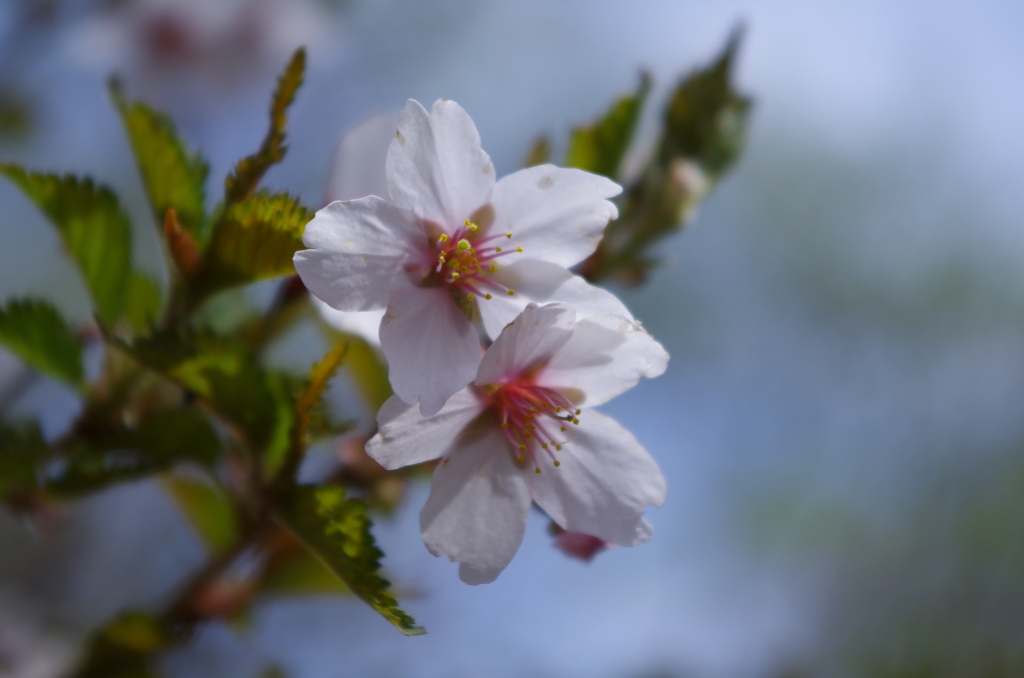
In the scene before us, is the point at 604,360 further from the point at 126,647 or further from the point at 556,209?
the point at 126,647

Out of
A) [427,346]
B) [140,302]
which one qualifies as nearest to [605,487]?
[427,346]

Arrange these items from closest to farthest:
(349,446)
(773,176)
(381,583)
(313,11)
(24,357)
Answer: (381,583), (24,357), (349,446), (313,11), (773,176)

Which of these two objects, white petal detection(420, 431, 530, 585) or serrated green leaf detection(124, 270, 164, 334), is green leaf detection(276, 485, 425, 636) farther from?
serrated green leaf detection(124, 270, 164, 334)

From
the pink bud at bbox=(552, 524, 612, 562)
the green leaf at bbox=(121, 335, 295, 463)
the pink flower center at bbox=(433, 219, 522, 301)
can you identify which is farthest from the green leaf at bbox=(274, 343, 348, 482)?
the pink bud at bbox=(552, 524, 612, 562)

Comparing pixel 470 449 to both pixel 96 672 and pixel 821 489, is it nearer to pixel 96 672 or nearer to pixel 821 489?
pixel 96 672

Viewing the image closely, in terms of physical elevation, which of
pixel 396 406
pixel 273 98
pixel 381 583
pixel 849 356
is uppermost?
pixel 849 356

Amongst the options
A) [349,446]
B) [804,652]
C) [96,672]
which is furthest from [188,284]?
[804,652]

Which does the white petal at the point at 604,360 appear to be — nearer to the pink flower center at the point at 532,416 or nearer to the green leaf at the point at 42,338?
the pink flower center at the point at 532,416
